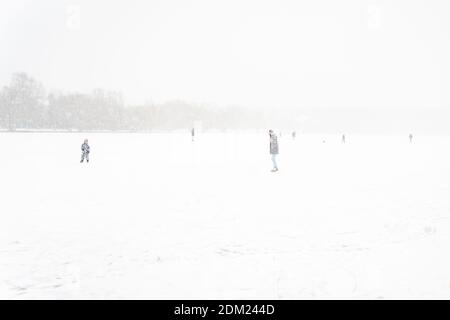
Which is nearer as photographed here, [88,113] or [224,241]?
[224,241]

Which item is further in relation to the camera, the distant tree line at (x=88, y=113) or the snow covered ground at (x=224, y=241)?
the distant tree line at (x=88, y=113)

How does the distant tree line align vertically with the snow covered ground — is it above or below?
above

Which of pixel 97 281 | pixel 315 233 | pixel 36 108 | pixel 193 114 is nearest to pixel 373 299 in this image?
pixel 315 233

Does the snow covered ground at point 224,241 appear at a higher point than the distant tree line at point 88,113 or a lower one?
lower

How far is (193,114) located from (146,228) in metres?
146

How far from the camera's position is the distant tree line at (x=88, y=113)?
93.5m

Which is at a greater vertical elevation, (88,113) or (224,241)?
(88,113)

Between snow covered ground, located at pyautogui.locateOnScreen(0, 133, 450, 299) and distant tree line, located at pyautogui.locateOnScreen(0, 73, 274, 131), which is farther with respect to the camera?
distant tree line, located at pyautogui.locateOnScreen(0, 73, 274, 131)

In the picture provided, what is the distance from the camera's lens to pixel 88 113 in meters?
112

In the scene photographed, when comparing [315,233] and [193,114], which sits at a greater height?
[193,114]

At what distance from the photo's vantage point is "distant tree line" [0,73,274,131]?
307 ft

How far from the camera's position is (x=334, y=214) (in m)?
10.8

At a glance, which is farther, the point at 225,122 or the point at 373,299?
the point at 225,122
